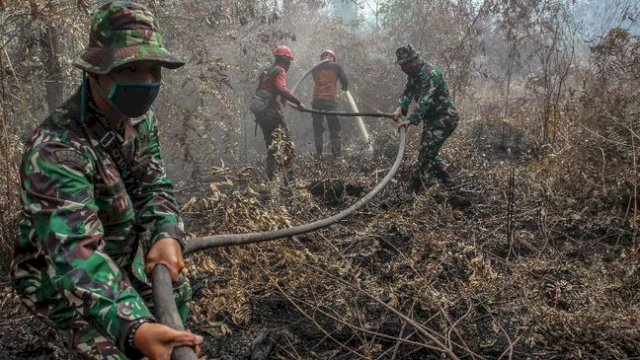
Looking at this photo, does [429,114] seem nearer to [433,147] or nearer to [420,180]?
Result: [433,147]

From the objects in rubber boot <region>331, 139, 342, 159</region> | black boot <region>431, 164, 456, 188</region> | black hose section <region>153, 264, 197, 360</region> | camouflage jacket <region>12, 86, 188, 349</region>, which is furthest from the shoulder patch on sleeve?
rubber boot <region>331, 139, 342, 159</region>

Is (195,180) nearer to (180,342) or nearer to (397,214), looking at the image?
(397,214)

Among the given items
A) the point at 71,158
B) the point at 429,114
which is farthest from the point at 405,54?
the point at 71,158

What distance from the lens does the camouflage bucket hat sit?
178 cm

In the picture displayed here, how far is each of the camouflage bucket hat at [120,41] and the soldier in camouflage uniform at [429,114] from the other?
440 cm

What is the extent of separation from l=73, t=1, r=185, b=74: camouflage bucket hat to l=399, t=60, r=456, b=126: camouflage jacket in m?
4.40

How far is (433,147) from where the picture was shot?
609 centimetres

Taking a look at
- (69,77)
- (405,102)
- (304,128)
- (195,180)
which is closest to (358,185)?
(405,102)

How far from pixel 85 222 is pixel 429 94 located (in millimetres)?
4862

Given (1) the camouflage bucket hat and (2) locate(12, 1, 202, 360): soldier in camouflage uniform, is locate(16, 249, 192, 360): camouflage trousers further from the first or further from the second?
(1) the camouflage bucket hat

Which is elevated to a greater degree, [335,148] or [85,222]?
[85,222]

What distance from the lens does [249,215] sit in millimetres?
4035

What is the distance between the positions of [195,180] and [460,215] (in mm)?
3211

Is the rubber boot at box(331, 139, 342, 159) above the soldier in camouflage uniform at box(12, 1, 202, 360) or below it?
below
